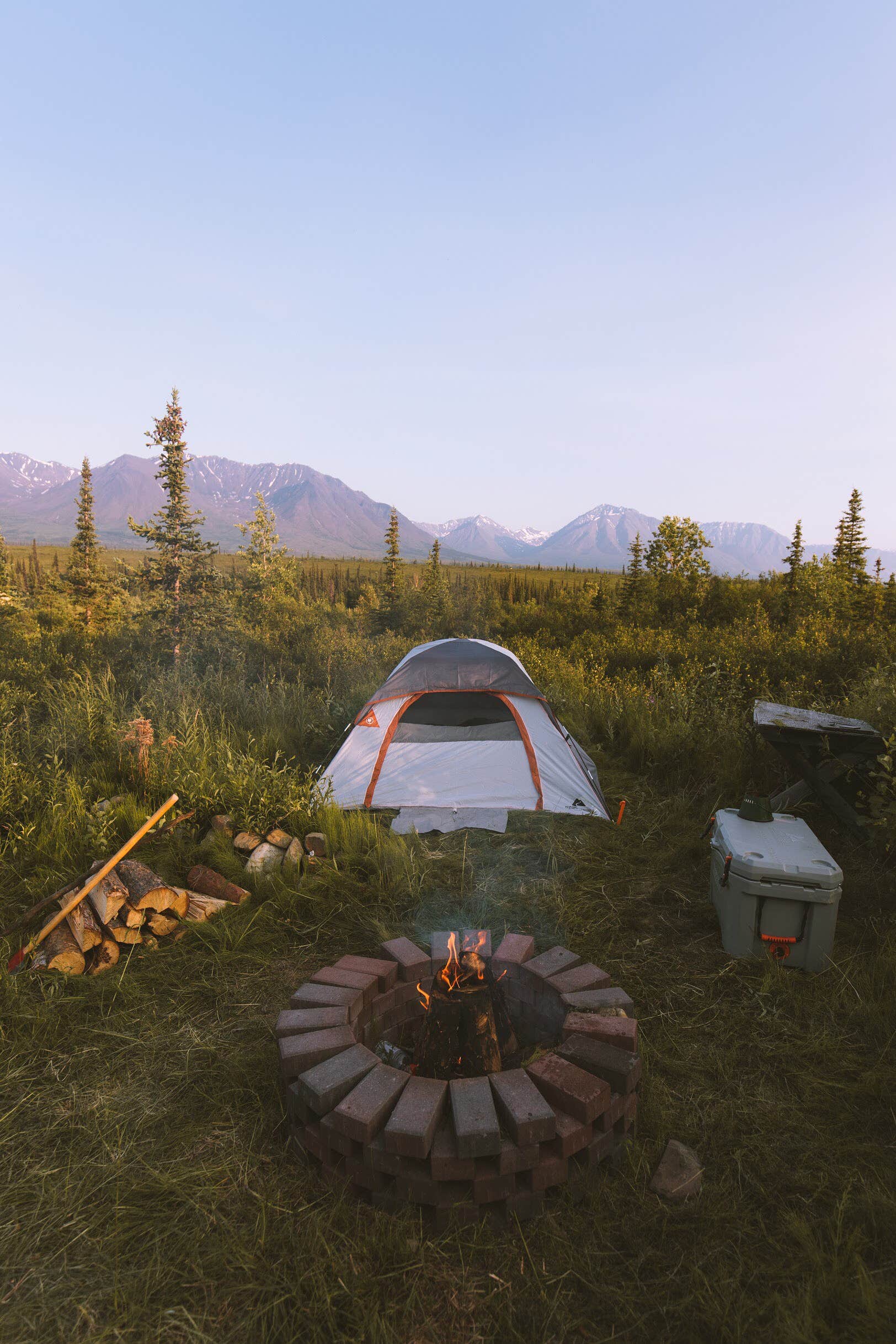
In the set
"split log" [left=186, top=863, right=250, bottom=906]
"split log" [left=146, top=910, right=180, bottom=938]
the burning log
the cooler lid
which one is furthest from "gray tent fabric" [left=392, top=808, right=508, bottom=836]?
the burning log

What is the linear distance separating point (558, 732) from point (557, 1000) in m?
3.85

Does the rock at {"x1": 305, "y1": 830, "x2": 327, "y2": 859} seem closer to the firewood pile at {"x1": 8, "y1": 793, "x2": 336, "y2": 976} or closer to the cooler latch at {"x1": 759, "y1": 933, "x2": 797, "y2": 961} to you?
the firewood pile at {"x1": 8, "y1": 793, "x2": 336, "y2": 976}

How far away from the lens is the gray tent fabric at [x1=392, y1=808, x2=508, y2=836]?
5498 millimetres

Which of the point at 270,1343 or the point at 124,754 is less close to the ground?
the point at 124,754

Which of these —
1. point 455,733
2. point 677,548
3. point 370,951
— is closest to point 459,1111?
point 370,951

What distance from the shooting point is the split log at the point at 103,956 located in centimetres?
332

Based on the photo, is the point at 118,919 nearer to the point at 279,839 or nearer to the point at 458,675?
the point at 279,839

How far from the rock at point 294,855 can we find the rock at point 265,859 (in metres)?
0.05

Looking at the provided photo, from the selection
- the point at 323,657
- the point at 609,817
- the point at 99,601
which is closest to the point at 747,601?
the point at 323,657

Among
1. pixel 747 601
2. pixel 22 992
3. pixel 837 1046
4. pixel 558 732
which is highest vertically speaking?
pixel 747 601

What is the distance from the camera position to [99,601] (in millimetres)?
29375

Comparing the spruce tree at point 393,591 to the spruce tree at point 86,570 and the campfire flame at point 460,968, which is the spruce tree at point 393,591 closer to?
the spruce tree at point 86,570

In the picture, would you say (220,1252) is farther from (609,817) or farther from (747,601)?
(747,601)

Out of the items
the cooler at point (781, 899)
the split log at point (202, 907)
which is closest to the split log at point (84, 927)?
the split log at point (202, 907)
